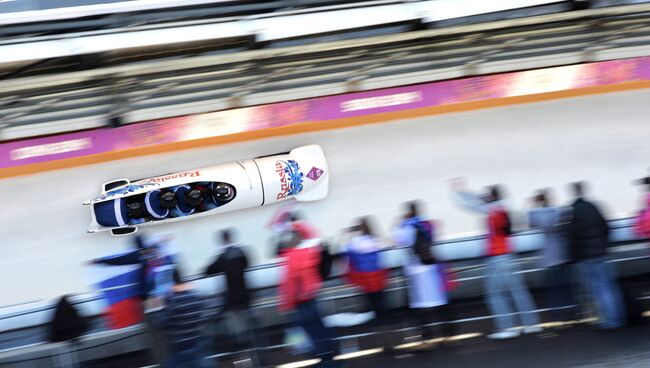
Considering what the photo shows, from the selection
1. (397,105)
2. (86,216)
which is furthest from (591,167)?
(86,216)

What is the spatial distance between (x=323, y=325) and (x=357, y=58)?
3428mm

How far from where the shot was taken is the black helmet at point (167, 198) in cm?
681

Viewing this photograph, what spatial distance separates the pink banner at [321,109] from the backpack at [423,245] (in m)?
2.67

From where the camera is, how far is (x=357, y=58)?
7.62 metres

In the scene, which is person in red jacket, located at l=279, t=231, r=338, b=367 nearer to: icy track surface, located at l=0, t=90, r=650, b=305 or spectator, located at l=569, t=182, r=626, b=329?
spectator, located at l=569, t=182, r=626, b=329

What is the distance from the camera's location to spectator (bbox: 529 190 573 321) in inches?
211

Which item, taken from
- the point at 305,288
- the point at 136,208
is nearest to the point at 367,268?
the point at 305,288

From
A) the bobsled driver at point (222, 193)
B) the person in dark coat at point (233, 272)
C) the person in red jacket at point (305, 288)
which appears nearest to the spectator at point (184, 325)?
the person in dark coat at point (233, 272)

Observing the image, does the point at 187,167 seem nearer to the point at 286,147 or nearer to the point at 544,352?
the point at 286,147

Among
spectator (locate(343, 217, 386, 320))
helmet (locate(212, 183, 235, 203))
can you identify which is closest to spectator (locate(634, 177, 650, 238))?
spectator (locate(343, 217, 386, 320))

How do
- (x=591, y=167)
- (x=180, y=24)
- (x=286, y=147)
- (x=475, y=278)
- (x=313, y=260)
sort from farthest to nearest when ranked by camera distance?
(x=591, y=167)
(x=286, y=147)
(x=180, y=24)
(x=475, y=278)
(x=313, y=260)

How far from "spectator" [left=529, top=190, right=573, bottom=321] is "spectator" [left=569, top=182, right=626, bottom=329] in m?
0.09

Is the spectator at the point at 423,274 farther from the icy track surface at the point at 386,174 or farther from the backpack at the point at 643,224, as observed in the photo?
the icy track surface at the point at 386,174

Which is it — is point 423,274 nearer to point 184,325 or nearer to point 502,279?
point 502,279
